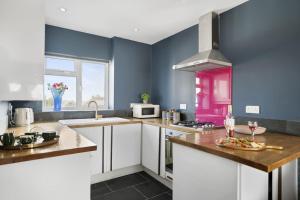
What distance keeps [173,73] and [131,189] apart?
196 centimetres

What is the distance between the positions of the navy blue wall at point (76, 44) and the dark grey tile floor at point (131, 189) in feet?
6.91

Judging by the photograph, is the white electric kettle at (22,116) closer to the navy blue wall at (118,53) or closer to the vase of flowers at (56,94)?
the vase of flowers at (56,94)

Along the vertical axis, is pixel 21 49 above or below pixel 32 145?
above

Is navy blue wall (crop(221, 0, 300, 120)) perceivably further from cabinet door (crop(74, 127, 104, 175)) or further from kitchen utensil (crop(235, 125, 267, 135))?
cabinet door (crop(74, 127, 104, 175))

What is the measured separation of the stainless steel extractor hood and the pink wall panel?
18 centimetres

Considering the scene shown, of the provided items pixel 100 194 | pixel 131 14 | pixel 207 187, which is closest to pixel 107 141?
pixel 100 194

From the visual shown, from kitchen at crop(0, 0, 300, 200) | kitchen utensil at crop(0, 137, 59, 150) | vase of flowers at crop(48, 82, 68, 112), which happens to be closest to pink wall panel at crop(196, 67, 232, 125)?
kitchen at crop(0, 0, 300, 200)

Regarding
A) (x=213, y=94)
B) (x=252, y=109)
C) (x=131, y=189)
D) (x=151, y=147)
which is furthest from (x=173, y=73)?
(x=131, y=189)

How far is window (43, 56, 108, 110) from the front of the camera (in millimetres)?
2850

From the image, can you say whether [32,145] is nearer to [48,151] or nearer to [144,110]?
[48,151]

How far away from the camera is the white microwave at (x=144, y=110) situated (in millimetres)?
3090

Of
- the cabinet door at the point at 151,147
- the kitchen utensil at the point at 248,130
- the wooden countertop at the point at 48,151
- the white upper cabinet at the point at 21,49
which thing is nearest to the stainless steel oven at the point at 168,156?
the cabinet door at the point at 151,147

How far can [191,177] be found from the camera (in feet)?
4.67

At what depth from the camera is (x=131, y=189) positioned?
7.59ft
